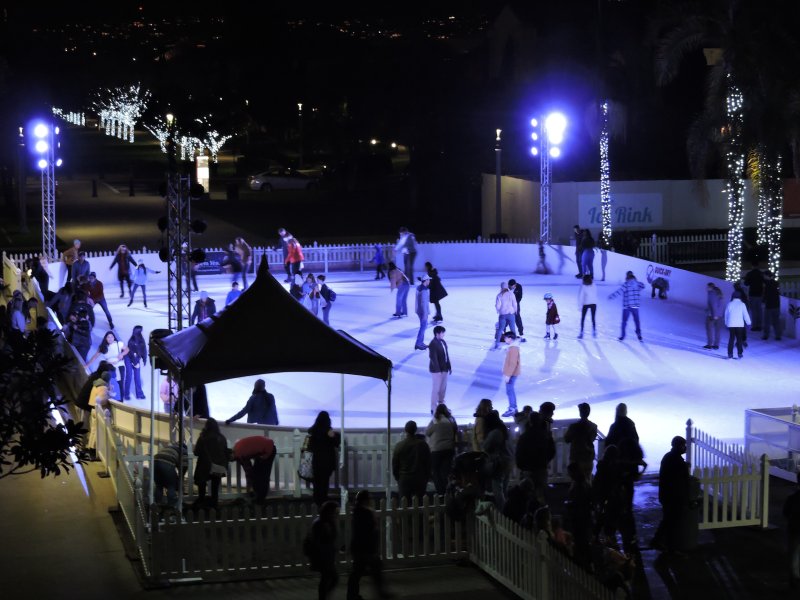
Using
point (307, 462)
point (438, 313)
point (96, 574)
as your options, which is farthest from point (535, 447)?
point (438, 313)

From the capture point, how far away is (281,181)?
Answer: 65.4 m

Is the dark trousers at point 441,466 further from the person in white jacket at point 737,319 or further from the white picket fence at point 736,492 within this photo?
the person in white jacket at point 737,319

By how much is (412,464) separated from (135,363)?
7917mm

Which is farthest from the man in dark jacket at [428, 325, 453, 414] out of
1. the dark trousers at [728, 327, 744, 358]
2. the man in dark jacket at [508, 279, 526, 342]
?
the dark trousers at [728, 327, 744, 358]

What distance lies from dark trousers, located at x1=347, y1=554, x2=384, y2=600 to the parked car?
54484 mm

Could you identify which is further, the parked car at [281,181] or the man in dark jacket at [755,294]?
the parked car at [281,181]

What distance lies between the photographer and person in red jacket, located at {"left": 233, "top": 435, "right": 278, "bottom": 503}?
1377cm

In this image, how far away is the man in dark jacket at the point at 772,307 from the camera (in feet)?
83.3

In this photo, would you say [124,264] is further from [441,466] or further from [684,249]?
[684,249]

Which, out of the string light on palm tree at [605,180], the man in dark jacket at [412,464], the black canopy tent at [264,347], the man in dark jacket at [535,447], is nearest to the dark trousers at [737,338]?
the man in dark jacket at [535,447]

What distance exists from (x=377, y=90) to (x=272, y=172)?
1081 cm

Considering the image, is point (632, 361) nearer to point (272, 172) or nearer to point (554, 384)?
point (554, 384)

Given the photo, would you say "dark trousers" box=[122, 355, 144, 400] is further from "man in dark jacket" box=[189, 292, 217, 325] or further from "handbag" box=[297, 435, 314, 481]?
"handbag" box=[297, 435, 314, 481]

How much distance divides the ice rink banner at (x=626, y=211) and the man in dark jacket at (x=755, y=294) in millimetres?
14147
